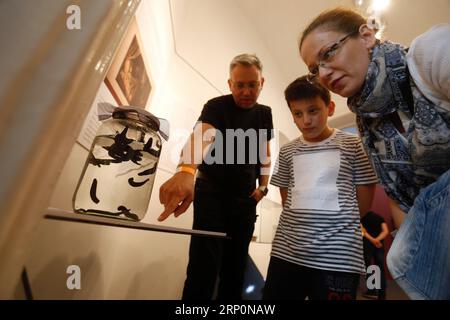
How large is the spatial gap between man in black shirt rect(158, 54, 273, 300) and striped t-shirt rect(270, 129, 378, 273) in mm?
157

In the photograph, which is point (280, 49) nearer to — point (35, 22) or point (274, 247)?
point (274, 247)

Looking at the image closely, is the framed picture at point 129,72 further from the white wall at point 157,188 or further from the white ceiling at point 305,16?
the white ceiling at point 305,16

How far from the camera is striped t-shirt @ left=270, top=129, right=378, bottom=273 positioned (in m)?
0.67

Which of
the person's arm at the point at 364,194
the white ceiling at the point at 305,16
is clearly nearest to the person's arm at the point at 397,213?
the person's arm at the point at 364,194

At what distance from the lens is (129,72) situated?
80 cm

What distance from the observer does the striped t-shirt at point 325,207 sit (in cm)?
67

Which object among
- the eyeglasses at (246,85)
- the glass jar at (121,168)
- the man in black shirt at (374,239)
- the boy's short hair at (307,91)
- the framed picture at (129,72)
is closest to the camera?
the glass jar at (121,168)

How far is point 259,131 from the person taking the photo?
100 cm

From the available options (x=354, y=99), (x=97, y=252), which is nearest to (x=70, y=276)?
(x=97, y=252)

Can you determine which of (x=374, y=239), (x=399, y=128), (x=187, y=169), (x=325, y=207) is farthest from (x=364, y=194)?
(x=374, y=239)

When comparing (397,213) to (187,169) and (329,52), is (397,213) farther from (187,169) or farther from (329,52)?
(187,169)

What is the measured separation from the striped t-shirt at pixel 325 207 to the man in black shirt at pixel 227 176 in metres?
0.16

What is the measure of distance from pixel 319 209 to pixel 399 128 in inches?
12.7

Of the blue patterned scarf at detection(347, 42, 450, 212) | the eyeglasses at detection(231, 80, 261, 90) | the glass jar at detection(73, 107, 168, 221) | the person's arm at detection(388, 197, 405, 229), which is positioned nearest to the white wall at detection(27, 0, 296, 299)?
the glass jar at detection(73, 107, 168, 221)
